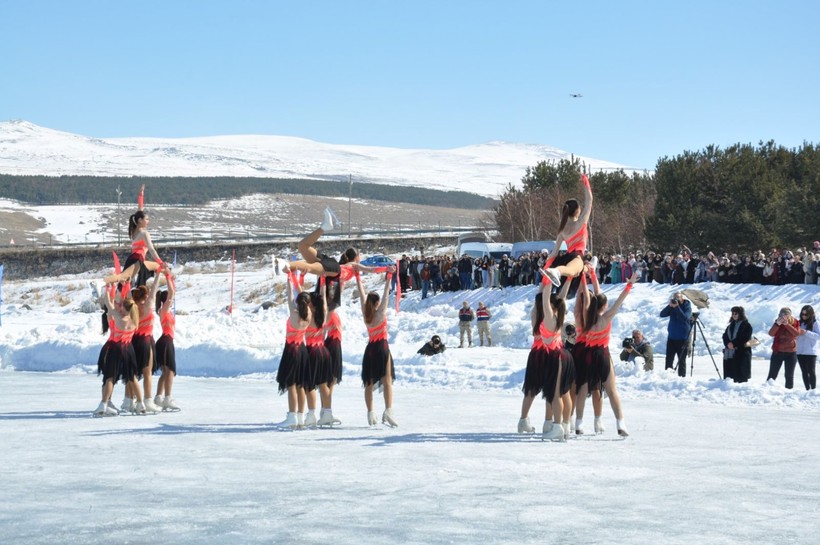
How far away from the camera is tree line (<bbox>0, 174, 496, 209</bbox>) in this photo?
162375mm

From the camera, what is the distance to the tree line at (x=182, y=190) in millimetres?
162375

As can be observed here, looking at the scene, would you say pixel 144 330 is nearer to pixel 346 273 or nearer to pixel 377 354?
pixel 346 273

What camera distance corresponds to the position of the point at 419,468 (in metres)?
10.3

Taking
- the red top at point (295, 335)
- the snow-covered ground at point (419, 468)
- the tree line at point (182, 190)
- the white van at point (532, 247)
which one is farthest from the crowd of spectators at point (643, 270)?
the tree line at point (182, 190)

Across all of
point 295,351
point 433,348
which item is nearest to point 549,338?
point 295,351

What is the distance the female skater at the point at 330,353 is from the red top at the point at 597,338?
308 centimetres

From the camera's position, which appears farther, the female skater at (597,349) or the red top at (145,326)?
the red top at (145,326)

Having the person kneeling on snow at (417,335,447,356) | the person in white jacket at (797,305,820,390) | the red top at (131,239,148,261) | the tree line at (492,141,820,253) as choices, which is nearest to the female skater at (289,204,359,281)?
the red top at (131,239,148,261)

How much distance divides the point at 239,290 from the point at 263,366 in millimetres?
38678

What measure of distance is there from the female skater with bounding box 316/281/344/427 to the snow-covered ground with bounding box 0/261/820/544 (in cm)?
29

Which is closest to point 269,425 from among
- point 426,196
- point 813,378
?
point 813,378

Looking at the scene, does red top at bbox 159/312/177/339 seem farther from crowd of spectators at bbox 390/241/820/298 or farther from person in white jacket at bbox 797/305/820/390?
crowd of spectators at bbox 390/241/820/298

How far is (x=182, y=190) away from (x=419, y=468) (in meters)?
171

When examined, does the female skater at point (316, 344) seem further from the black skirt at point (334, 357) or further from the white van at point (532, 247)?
the white van at point (532, 247)
